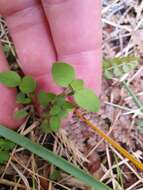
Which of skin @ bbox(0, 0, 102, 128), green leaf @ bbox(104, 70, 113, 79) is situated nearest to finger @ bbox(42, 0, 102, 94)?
skin @ bbox(0, 0, 102, 128)

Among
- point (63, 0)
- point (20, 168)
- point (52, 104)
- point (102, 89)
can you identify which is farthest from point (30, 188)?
point (63, 0)

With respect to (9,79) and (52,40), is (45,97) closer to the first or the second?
(9,79)

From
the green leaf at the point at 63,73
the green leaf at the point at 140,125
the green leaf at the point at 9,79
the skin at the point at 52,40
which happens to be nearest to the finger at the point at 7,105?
the skin at the point at 52,40

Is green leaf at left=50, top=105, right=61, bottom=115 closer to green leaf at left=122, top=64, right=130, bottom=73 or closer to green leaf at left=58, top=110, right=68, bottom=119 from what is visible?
green leaf at left=58, top=110, right=68, bottom=119

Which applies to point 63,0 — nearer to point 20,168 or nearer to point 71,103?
point 71,103

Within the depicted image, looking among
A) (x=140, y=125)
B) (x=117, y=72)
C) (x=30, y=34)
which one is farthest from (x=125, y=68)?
(x=30, y=34)
